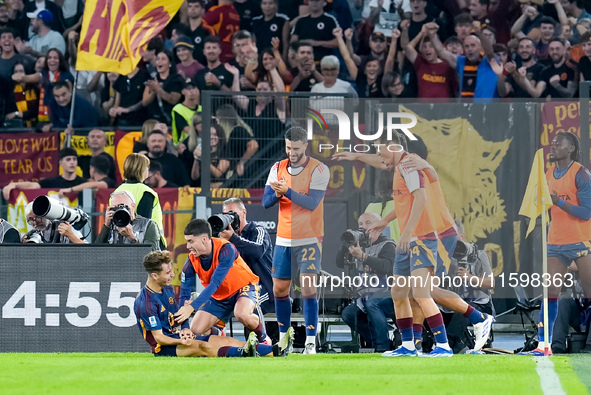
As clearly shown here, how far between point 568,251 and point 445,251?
1.37 metres

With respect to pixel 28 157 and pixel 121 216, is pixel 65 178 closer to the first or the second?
pixel 28 157

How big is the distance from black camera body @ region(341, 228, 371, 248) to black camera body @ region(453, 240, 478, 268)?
96cm

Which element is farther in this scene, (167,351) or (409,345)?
(409,345)

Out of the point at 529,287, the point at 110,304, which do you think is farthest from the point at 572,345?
the point at 110,304

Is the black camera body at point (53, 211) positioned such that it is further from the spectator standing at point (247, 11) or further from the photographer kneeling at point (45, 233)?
the spectator standing at point (247, 11)

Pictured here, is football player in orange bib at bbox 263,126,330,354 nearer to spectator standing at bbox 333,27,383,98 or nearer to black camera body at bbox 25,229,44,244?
black camera body at bbox 25,229,44,244

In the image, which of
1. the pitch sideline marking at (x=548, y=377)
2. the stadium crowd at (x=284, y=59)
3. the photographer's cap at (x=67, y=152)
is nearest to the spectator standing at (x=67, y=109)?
the stadium crowd at (x=284, y=59)

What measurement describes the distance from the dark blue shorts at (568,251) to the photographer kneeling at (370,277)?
1.66 m

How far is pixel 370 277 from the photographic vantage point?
12.0m

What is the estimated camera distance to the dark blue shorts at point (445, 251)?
36.3 feet

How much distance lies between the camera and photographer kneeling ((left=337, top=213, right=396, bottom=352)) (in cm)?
1170

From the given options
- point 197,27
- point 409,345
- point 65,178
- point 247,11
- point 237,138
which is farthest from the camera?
point 247,11

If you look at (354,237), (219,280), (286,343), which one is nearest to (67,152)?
(354,237)

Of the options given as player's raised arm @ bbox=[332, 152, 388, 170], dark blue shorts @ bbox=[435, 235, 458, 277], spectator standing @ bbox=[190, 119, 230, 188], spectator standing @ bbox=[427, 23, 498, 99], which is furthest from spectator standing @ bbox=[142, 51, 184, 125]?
dark blue shorts @ bbox=[435, 235, 458, 277]
